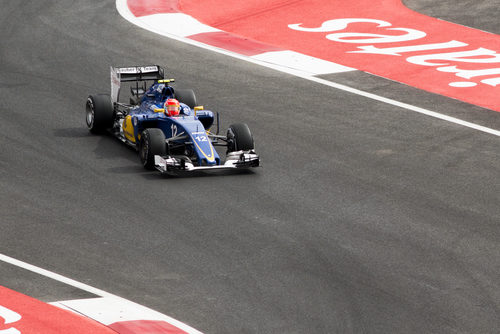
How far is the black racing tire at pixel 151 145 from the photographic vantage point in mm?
16188

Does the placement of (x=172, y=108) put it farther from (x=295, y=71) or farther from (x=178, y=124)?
(x=295, y=71)

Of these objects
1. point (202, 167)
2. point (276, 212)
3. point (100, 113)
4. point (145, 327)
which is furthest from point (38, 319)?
point (100, 113)

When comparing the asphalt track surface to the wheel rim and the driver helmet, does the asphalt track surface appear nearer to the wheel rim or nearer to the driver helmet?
the wheel rim

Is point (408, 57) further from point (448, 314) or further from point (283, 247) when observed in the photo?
point (448, 314)

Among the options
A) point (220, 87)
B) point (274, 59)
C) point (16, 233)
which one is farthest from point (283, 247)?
point (274, 59)

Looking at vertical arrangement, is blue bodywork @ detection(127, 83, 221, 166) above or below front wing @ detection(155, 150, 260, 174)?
above

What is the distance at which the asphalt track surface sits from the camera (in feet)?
38.3

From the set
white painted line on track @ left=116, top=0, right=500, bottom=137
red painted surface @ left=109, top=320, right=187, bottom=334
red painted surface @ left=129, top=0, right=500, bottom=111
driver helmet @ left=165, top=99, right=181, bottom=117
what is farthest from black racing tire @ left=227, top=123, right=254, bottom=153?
red painted surface @ left=129, top=0, right=500, bottom=111

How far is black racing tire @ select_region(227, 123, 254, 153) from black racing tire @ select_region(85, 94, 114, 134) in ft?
9.22

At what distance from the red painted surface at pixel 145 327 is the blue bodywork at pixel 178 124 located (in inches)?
222

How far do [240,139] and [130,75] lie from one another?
336 cm

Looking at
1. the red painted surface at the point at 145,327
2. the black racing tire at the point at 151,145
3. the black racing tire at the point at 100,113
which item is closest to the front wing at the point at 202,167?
the black racing tire at the point at 151,145

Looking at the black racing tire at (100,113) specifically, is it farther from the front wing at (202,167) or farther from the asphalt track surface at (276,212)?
the front wing at (202,167)

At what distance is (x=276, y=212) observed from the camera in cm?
1471
